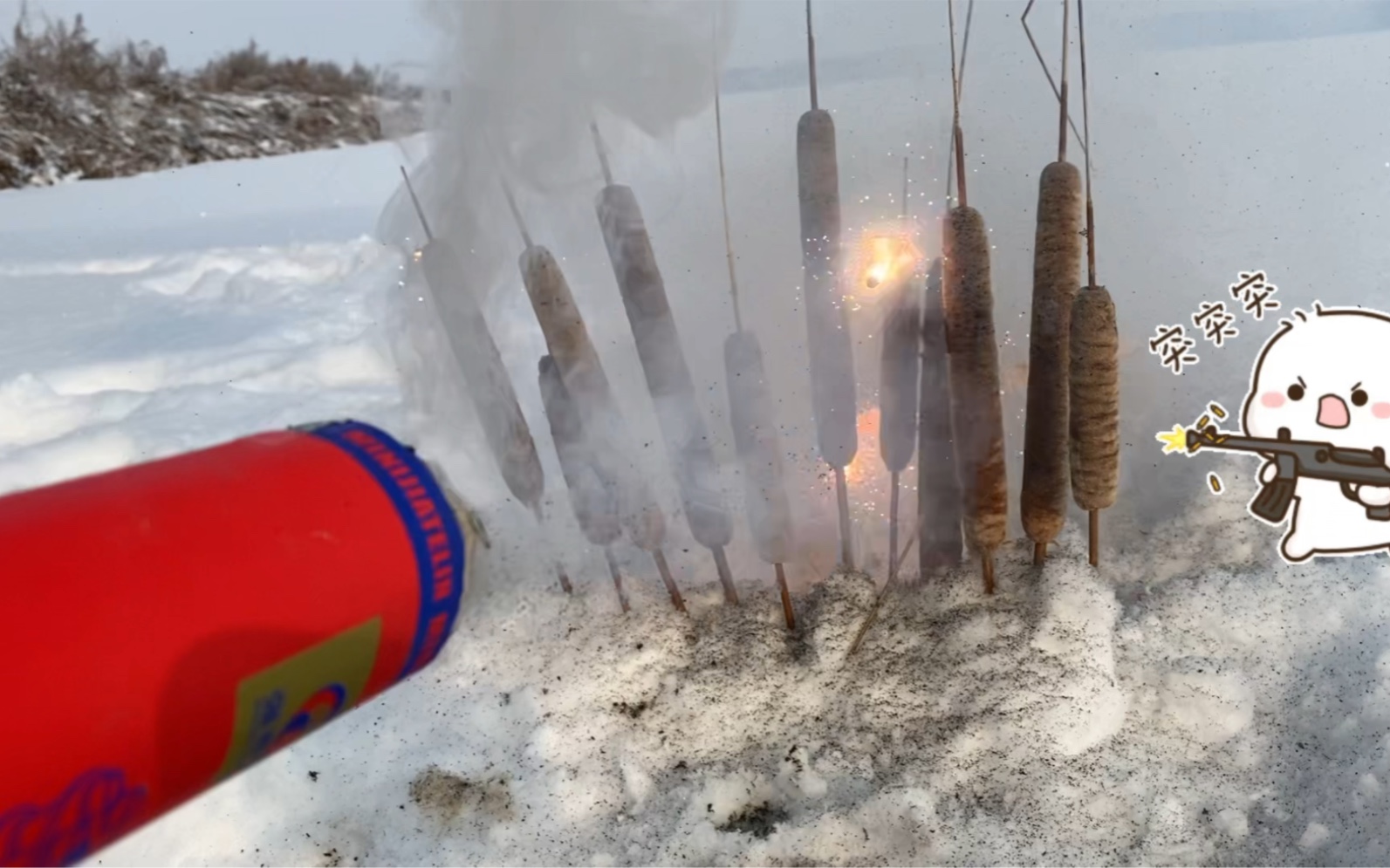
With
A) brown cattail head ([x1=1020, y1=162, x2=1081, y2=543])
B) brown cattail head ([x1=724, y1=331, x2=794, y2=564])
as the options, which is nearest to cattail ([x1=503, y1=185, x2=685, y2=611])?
brown cattail head ([x1=724, y1=331, x2=794, y2=564])

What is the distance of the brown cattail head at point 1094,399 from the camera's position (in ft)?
6.48

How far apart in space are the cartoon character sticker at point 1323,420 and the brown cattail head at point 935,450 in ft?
1.86

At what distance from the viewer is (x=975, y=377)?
2.18 m

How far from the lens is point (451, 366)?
2.56m

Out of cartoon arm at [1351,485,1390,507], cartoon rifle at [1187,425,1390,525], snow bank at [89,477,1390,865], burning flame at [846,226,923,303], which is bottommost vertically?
snow bank at [89,477,1390,865]

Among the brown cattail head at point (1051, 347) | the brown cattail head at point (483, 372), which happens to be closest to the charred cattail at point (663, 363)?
the brown cattail head at point (483, 372)

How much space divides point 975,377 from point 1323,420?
85 centimetres

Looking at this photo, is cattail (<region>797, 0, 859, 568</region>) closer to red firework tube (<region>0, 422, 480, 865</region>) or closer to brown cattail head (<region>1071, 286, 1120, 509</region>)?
brown cattail head (<region>1071, 286, 1120, 509</region>)

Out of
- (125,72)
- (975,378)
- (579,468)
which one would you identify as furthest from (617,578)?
(125,72)

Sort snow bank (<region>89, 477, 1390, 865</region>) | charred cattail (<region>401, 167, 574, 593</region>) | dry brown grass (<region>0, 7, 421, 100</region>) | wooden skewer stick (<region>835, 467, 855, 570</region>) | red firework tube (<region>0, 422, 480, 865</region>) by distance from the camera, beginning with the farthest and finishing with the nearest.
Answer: dry brown grass (<region>0, 7, 421, 100</region>)
wooden skewer stick (<region>835, 467, 855, 570</region>)
charred cattail (<region>401, 167, 574, 593</region>)
snow bank (<region>89, 477, 1390, 865</region>)
red firework tube (<region>0, 422, 480, 865</region>)

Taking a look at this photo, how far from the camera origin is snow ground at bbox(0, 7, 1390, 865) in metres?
1.98

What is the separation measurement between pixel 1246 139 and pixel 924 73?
199 centimetres

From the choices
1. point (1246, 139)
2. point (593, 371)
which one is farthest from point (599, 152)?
point (1246, 139)

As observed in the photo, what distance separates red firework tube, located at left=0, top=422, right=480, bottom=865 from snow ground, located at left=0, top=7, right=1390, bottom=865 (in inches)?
28.3
